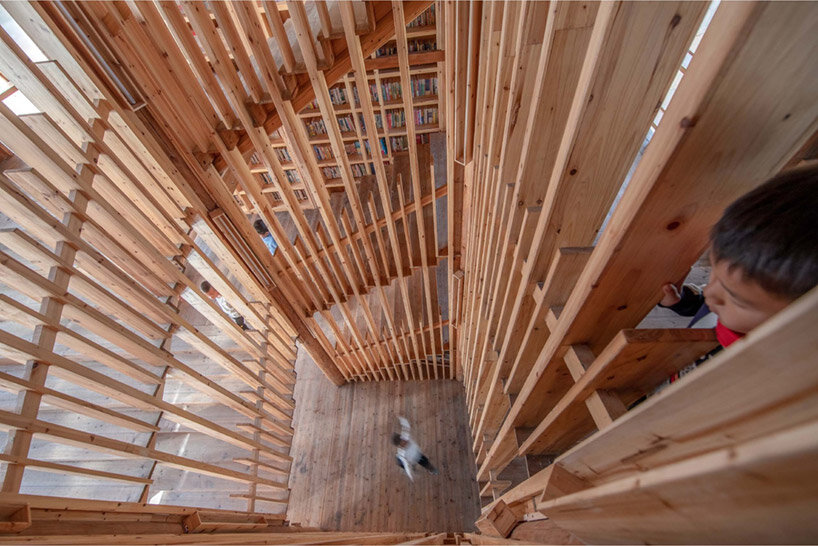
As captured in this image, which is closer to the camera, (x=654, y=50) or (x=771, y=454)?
(x=771, y=454)

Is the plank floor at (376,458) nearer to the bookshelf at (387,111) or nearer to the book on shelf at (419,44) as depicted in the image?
the bookshelf at (387,111)

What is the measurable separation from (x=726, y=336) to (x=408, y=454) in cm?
491

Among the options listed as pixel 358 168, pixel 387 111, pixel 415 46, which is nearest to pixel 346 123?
pixel 387 111

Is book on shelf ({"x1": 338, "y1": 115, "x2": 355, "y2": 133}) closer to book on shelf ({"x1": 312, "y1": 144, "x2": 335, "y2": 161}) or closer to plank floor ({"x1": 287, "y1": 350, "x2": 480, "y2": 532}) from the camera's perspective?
book on shelf ({"x1": 312, "y1": 144, "x2": 335, "y2": 161})

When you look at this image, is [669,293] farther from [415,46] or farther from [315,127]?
[315,127]

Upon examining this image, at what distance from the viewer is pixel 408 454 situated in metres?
5.04

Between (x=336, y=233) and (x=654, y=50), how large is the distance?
2.70 metres

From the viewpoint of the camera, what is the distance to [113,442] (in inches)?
76.4

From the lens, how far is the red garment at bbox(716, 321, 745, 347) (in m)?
0.83

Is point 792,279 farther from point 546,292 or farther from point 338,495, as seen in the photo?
point 338,495

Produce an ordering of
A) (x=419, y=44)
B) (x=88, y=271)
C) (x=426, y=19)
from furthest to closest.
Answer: (x=419, y=44), (x=426, y=19), (x=88, y=271)

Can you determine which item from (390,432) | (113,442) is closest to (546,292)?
(113,442)

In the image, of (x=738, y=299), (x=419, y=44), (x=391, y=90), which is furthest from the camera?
(x=391, y=90)

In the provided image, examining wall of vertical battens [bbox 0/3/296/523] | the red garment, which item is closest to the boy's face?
the red garment
